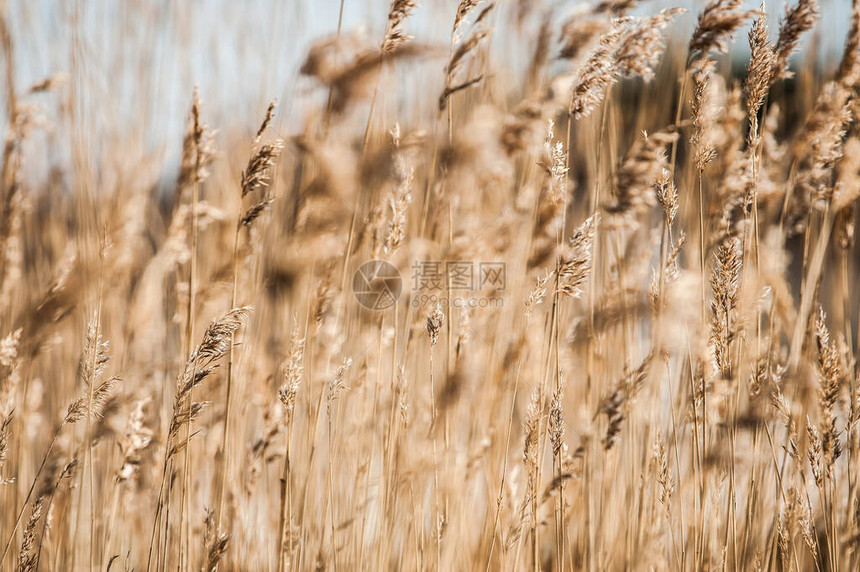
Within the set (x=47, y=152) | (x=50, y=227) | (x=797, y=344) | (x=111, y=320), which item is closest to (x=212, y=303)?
(x=111, y=320)

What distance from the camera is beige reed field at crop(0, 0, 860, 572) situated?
0.81m

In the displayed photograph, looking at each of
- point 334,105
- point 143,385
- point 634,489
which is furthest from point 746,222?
point 143,385

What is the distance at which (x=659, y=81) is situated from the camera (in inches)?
57.6

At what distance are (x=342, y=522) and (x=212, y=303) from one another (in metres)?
0.49

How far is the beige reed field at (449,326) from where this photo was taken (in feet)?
2.67

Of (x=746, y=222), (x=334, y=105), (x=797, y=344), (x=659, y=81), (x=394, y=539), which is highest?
(x=659, y=81)

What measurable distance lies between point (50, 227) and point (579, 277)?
1.58 metres

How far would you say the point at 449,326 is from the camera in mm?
961

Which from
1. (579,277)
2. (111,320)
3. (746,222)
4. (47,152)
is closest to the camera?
(579,277)

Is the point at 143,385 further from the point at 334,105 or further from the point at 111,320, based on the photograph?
the point at 334,105

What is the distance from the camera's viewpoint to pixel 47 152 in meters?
1.43

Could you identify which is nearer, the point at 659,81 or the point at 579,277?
the point at 579,277

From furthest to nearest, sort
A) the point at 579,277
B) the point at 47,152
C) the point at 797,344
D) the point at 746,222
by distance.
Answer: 1. the point at 47,152
2. the point at 797,344
3. the point at 746,222
4. the point at 579,277

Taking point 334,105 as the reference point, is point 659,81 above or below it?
above
